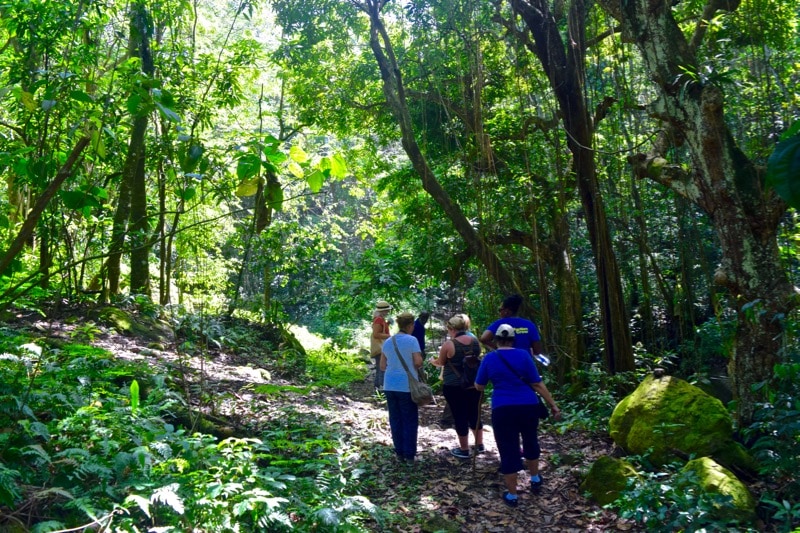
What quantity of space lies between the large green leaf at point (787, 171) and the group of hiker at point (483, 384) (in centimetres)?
386

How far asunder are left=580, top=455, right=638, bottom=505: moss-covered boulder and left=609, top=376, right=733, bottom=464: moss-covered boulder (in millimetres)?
388

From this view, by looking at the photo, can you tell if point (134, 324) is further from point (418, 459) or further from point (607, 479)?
point (607, 479)

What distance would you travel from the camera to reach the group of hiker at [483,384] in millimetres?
5348

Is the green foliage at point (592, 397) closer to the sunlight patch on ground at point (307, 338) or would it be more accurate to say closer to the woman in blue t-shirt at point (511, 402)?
the woman in blue t-shirt at point (511, 402)

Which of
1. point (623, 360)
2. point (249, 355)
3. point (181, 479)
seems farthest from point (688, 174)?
point (249, 355)

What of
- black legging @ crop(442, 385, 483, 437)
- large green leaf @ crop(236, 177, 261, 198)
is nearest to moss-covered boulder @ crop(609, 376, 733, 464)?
black legging @ crop(442, 385, 483, 437)

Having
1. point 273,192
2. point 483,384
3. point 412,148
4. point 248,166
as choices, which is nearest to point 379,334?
point 483,384

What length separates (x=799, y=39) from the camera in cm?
1086

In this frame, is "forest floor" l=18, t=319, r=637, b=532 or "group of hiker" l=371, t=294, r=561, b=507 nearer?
"forest floor" l=18, t=319, r=637, b=532

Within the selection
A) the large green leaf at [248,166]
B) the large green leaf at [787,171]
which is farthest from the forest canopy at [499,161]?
the large green leaf at [787,171]

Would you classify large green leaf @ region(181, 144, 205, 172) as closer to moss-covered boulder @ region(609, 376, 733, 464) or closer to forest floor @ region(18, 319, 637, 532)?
forest floor @ region(18, 319, 637, 532)

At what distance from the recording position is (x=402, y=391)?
6.02m

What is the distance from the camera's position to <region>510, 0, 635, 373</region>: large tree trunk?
8.62 m

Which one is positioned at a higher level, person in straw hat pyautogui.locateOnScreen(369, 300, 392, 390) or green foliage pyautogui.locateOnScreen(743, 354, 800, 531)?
person in straw hat pyautogui.locateOnScreen(369, 300, 392, 390)
